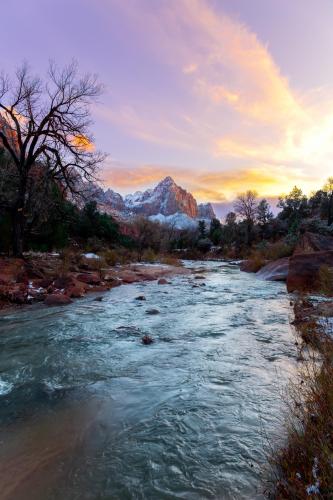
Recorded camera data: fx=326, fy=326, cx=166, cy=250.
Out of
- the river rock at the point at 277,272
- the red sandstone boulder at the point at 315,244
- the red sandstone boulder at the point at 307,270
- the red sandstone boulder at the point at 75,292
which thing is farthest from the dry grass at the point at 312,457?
the red sandstone boulder at the point at 315,244

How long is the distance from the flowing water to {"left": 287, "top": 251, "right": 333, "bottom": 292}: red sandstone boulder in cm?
494

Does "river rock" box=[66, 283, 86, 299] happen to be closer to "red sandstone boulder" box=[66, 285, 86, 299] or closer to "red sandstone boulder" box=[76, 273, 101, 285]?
"red sandstone boulder" box=[66, 285, 86, 299]

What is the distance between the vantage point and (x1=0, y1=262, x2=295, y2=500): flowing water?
2.61 metres

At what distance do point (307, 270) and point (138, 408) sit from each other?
1023 cm

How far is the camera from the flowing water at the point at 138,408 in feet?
8.55

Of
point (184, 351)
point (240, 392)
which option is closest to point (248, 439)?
point (240, 392)

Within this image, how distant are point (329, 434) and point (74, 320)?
690 cm

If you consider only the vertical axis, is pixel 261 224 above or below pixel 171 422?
above

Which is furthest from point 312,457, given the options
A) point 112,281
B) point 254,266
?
point 254,266

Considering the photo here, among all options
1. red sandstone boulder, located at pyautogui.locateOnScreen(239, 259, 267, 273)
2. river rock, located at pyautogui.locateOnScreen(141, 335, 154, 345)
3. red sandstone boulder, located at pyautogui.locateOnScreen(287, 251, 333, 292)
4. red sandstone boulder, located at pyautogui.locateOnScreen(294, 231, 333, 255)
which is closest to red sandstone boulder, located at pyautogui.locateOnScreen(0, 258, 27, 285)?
river rock, located at pyautogui.locateOnScreen(141, 335, 154, 345)

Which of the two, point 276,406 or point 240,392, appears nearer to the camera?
point 276,406

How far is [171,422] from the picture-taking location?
348 cm

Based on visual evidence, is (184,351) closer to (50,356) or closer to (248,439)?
(50,356)

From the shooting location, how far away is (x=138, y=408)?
150 inches
